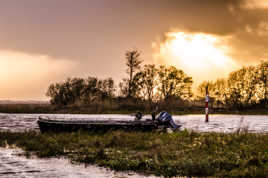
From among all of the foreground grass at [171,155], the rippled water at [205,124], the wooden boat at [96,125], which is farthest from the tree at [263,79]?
the foreground grass at [171,155]

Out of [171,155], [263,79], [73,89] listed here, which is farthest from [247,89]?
[171,155]

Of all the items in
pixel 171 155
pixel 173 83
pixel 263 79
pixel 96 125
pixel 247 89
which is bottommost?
pixel 171 155

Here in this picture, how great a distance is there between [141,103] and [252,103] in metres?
20.9

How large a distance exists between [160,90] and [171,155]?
52.9 metres

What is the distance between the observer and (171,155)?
9.91 meters

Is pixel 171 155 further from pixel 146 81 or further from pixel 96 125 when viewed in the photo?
pixel 146 81

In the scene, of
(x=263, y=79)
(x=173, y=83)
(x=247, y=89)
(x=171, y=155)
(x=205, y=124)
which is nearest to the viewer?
(x=171, y=155)

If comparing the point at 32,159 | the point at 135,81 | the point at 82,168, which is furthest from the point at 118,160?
the point at 135,81

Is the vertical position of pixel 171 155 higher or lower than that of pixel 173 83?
lower

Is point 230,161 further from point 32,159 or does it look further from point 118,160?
point 32,159

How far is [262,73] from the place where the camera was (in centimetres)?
6125

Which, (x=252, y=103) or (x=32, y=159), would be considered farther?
(x=252, y=103)

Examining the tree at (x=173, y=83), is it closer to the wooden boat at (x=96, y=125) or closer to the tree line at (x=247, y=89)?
the tree line at (x=247, y=89)

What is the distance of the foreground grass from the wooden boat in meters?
3.88
